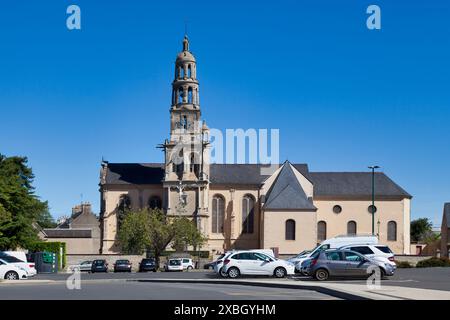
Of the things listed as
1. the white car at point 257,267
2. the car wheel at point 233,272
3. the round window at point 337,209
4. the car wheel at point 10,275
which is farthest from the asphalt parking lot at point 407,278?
the round window at point 337,209

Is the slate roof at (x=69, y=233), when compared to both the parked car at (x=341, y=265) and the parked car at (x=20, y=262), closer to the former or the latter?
the parked car at (x=20, y=262)

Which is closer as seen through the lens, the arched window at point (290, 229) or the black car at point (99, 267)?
the black car at point (99, 267)

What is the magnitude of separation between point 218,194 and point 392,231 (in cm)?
2116

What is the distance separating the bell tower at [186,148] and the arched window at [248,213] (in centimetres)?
510

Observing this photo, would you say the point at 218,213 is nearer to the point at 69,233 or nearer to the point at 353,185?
the point at 353,185

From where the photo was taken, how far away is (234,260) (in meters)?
37.9

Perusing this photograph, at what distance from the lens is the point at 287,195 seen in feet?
289

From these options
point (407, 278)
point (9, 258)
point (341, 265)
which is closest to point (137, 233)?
point (9, 258)

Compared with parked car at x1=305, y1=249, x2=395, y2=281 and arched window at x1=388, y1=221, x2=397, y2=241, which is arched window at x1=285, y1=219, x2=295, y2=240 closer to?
arched window at x1=388, y1=221, x2=397, y2=241

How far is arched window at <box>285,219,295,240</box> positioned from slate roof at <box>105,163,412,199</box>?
8.76 m

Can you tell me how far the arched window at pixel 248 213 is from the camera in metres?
92.6

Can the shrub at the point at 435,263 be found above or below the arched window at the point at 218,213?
below

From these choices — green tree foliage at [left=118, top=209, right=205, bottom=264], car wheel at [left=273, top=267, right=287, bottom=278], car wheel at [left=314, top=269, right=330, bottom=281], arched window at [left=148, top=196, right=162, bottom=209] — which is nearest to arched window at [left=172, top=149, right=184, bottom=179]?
arched window at [left=148, top=196, right=162, bottom=209]

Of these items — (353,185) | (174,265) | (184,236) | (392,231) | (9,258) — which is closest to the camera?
(9,258)
